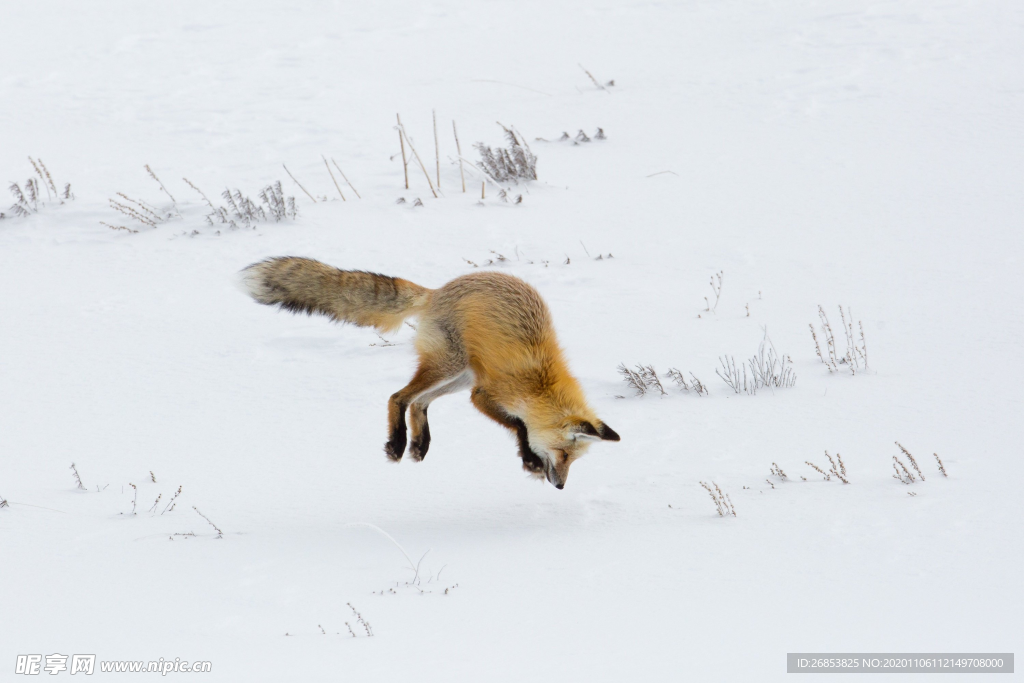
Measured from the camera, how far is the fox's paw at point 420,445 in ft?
16.3

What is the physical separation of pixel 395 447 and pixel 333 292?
1048 mm

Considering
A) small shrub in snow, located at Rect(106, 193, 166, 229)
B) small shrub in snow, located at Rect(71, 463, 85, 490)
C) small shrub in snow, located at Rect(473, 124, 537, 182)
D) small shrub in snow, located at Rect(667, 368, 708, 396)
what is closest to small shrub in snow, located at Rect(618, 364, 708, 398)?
small shrub in snow, located at Rect(667, 368, 708, 396)

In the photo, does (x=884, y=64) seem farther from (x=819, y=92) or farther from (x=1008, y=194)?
(x=1008, y=194)

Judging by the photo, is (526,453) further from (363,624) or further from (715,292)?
(715,292)

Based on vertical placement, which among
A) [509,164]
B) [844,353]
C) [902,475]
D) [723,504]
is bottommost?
[844,353]

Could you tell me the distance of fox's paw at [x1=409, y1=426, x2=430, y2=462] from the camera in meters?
4.96

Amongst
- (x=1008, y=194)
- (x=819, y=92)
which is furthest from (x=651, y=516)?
(x=819, y=92)

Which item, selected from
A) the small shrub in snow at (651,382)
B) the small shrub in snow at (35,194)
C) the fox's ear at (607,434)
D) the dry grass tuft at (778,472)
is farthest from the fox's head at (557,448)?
the small shrub in snow at (35,194)

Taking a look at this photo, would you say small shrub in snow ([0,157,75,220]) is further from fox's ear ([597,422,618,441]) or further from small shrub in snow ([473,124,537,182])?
Result: fox's ear ([597,422,618,441])

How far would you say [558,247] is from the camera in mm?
8164

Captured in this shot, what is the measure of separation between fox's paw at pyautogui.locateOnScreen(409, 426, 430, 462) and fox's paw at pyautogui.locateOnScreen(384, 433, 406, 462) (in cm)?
9

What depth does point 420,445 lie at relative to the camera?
499 centimetres

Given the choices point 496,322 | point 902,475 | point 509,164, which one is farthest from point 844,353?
point 509,164

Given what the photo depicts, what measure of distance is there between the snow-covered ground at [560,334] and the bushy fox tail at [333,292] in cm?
85
